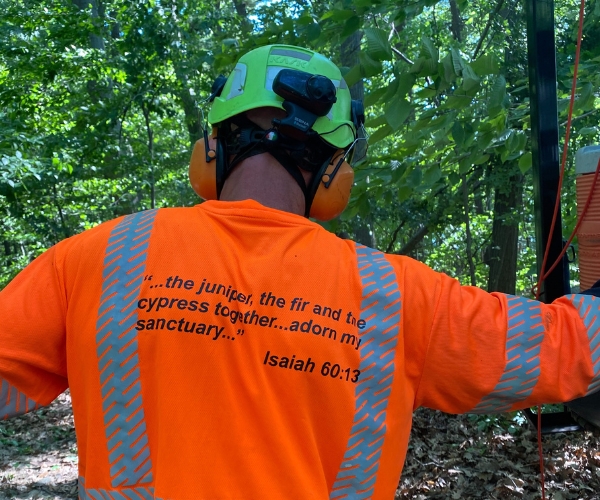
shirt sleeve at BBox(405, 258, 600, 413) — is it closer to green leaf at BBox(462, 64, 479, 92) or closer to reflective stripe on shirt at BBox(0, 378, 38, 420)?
reflective stripe on shirt at BBox(0, 378, 38, 420)

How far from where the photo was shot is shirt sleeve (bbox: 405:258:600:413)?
129 cm

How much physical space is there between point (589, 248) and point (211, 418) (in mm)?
1237

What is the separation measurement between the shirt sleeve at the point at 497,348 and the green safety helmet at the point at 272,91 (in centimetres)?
47

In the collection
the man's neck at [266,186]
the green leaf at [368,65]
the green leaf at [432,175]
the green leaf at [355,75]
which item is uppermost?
the green leaf at [368,65]

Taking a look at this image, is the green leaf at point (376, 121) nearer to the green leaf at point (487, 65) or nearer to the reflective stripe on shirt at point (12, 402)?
the green leaf at point (487, 65)

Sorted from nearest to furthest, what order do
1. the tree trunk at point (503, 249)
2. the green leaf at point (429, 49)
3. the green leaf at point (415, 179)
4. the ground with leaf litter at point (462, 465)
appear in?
the green leaf at point (429, 49) < the green leaf at point (415, 179) < the ground with leaf litter at point (462, 465) < the tree trunk at point (503, 249)

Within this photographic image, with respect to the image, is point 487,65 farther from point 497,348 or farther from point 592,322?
point 497,348

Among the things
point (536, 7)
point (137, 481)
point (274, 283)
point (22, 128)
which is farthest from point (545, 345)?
point (22, 128)

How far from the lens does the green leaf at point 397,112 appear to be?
2863 millimetres

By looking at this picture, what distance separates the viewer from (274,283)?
129 centimetres

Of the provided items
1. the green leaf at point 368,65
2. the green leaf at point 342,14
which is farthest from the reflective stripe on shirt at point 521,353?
the green leaf at point 342,14

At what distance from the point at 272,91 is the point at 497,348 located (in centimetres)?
81

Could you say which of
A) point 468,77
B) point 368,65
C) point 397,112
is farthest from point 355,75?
point 468,77

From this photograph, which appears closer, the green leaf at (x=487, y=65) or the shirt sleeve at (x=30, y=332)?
the shirt sleeve at (x=30, y=332)
